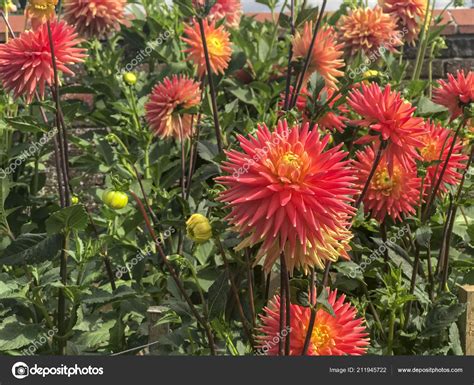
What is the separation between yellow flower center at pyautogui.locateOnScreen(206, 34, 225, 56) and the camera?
1.89 meters

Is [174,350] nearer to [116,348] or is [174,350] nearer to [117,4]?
[116,348]

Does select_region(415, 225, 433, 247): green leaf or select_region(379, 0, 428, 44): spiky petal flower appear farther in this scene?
select_region(379, 0, 428, 44): spiky petal flower

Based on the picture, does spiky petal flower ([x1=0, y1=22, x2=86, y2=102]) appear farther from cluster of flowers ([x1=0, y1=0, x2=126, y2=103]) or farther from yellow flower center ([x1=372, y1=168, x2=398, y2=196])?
yellow flower center ([x1=372, y1=168, x2=398, y2=196])

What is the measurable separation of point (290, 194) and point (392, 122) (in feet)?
1.18

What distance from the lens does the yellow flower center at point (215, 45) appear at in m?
1.89

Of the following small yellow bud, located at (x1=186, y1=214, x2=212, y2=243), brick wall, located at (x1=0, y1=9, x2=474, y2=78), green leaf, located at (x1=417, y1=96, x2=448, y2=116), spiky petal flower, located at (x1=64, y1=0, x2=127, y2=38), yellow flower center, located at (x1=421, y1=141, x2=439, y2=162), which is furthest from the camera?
brick wall, located at (x1=0, y1=9, x2=474, y2=78)

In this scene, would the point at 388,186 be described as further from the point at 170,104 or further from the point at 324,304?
the point at 170,104

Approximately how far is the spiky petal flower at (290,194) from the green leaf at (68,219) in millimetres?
448

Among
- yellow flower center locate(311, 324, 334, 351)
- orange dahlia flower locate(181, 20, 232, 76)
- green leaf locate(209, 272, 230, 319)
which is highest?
orange dahlia flower locate(181, 20, 232, 76)

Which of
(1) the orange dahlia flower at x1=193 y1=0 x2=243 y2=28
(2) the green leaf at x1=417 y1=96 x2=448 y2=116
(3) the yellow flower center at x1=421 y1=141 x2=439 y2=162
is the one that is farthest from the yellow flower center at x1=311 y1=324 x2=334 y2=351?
(1) the orange dahlia flower at x1=193 y1=0 x2=243 y2=28

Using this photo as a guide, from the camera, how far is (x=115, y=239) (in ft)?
5.61

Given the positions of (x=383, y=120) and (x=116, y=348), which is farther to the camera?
(x=116, y=348)

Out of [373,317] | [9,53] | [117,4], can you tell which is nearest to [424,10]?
[117,4]

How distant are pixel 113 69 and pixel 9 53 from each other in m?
1.03
